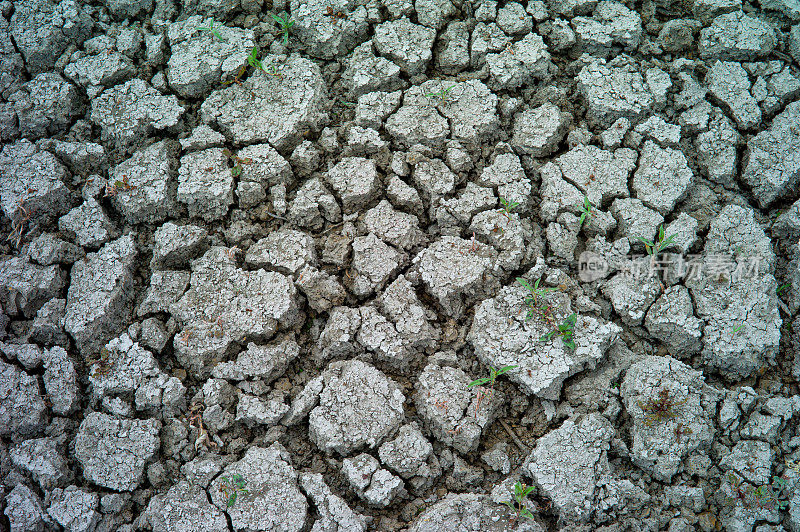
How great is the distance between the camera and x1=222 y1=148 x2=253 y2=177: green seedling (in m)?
2.45

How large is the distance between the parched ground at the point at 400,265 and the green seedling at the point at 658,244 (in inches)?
1.0

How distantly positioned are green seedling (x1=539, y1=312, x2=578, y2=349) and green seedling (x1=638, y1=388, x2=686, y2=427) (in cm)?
33

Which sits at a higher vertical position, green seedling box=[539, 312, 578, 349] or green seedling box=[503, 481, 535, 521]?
green seedling box=[539, 312, 578, 349]

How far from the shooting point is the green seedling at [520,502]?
1.90 meters

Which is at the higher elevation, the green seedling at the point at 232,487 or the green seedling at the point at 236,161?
the green seedling at the point at 236,161

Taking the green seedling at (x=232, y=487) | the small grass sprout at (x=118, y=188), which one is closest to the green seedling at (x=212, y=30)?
the small grass sprout at (x=118, y=188)

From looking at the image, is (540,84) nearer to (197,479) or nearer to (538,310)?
(538,310)

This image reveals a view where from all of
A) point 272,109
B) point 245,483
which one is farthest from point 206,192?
point 245,483

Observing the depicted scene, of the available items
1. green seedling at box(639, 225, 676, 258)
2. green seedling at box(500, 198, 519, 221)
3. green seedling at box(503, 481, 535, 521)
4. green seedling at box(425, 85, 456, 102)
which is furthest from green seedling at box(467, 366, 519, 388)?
green seedling at box(425, 85, 456, 102)

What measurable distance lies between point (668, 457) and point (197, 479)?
1.69 m

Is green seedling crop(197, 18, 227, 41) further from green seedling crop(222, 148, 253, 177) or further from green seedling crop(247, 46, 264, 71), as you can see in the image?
green seedling crop(222, 148, 253, 177)

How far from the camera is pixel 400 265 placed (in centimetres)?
231

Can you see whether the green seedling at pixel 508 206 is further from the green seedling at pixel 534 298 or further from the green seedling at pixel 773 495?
the green seedling at pixel 773 495

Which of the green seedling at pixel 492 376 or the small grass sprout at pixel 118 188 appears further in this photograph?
the small grass sprout at pixel 118 188
